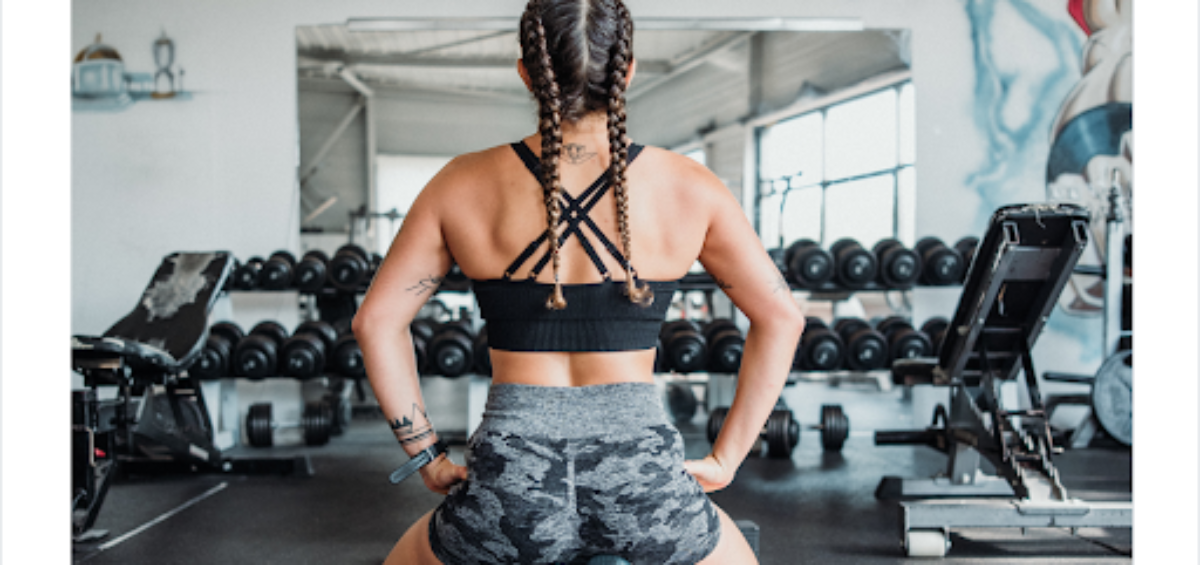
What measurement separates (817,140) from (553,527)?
3.88m

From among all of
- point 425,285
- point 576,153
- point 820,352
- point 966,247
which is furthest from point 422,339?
point 576,153

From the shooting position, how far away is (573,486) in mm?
848

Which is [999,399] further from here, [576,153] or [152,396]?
[152,396]

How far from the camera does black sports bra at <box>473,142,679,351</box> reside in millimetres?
894

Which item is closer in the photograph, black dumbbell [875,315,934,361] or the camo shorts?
the camo shorts

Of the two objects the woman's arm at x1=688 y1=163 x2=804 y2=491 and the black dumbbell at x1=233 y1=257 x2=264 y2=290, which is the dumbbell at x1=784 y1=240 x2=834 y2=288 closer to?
the black dumbbell at x1=233 y1=257 x2=264 y2=290

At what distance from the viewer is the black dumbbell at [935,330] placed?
3.90m

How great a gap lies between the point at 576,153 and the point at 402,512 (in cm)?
210

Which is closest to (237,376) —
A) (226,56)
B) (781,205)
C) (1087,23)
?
(226,56)

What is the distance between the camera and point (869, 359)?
3.70 meters

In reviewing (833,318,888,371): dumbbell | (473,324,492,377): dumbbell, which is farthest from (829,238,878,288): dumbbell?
(473,324,492,377): dumbbell

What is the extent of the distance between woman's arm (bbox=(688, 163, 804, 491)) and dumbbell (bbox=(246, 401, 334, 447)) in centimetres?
322
